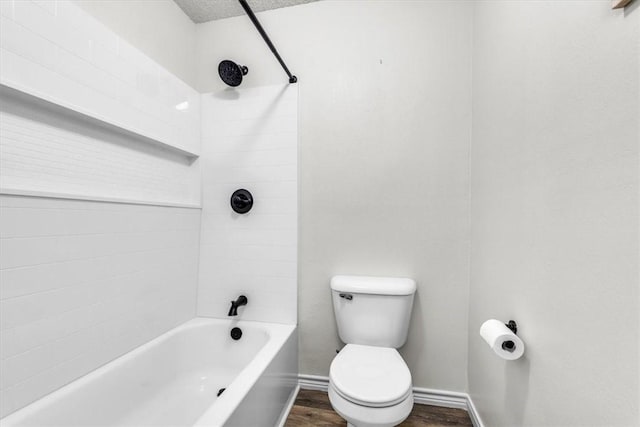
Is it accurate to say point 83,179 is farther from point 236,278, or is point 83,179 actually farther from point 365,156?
point 365,156

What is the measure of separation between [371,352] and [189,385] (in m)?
1.09

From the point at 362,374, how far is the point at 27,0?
1947mm

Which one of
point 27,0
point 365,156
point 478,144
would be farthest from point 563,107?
point 27,0

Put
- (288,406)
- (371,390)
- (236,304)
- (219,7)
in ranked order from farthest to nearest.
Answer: (219,7), (236,304), (288,406), (371,390)

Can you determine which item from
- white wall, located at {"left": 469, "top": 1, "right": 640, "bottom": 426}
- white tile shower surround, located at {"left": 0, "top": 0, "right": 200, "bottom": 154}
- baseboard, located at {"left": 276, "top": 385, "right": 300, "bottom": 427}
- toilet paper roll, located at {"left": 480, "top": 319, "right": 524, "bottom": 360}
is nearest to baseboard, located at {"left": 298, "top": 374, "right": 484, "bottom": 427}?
white wall, located at {"left": 469, "top": 1, "right": 640, "bottom": 426}

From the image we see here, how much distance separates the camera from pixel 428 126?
162 cm

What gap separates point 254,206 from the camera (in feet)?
6.02

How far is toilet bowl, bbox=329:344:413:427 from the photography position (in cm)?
107

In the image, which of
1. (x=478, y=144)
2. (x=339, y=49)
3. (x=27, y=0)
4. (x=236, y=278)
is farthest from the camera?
(x=236, y=278)

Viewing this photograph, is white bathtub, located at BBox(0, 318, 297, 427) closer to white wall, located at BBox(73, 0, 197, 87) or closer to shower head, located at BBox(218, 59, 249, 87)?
shower head, located at BBox(218, 59, 249, 87)

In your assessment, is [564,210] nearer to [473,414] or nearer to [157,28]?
[473,414]

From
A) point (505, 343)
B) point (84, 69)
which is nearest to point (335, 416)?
point (505, 343)

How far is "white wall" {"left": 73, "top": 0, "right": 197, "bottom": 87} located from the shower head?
40 cm

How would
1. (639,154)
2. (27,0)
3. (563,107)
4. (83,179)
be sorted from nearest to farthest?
1. (639,154)
2. (563,107)
3. (27,0)
4. (83,179)
